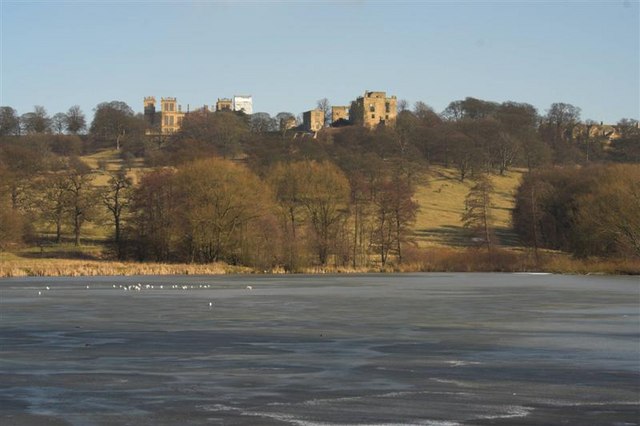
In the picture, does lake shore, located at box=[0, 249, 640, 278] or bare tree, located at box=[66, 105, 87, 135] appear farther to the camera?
bare tree, located at box=[66, 105, 87, 135]

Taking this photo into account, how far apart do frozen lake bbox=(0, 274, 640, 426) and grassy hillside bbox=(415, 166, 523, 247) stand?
5802cm

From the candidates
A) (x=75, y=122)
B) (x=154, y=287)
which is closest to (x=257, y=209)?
(x=154, y=287)

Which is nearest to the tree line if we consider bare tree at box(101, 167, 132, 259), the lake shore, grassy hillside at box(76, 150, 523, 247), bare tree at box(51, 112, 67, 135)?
bare tree at box(101, 167, 132, 259)

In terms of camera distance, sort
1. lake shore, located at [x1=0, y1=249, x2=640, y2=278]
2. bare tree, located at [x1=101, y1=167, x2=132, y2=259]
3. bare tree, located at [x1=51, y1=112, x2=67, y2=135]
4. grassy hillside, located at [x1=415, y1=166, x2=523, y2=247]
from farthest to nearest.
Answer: bare tree, located at [x1=51, y1=112, x2=67, y2=135], grassy hillside, located at [x1=415, y1=166, x2=523, y2=247], bare tree, located at [x1=101, y1=167, x2=132, y2=259], lake shore, located at [x1=0, y1=249, x2=640, y2=278]

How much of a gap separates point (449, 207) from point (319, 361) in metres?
97.2

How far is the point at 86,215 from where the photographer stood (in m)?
81.0

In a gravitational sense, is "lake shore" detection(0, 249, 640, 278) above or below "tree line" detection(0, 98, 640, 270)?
below

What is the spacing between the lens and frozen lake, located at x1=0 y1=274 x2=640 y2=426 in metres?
13.5

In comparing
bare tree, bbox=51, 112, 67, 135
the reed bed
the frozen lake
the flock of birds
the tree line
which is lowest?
the reed bed

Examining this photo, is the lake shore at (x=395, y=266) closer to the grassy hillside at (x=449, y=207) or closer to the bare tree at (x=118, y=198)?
the bare tree at (x=118, y=198)

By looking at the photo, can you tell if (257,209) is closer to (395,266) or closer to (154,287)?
(395,266)

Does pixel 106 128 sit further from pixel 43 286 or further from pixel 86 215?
pixel 43 286

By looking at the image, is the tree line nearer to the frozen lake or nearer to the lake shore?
the lake shore

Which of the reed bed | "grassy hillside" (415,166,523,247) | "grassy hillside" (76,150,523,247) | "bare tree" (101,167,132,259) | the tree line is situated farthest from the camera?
"grassy hillside" (415,166,523,247)
